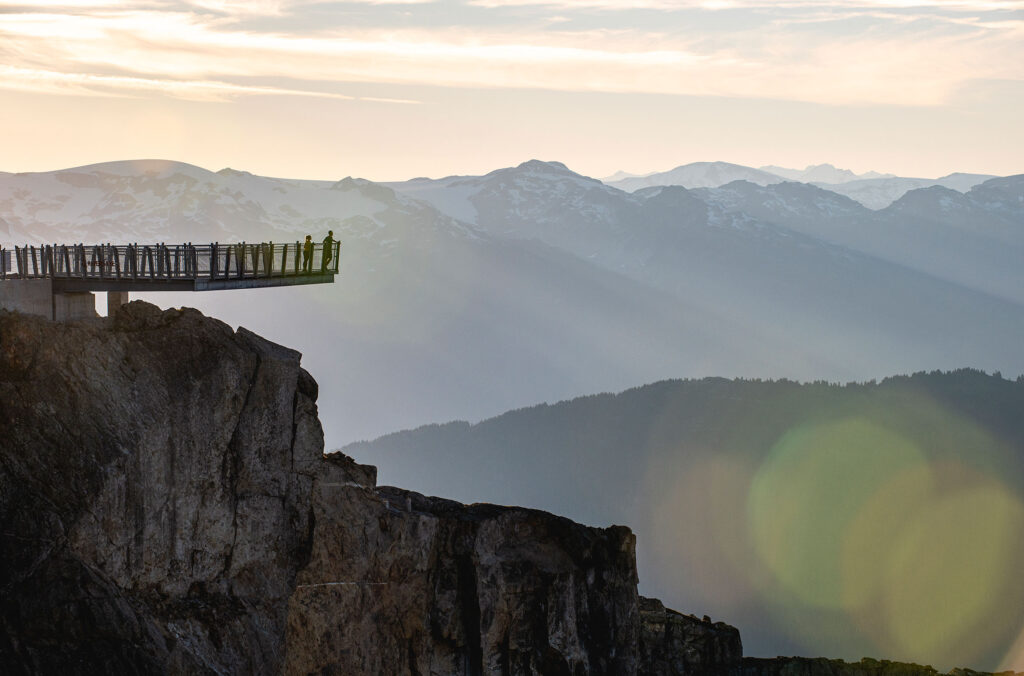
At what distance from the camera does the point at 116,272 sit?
48031mm

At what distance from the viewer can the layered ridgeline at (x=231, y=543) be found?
1432 inches

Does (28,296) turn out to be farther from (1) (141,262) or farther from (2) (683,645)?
(2) (683,645)

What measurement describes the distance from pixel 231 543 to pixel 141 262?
1206 cm

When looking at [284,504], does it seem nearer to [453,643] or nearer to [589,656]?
[453,643]

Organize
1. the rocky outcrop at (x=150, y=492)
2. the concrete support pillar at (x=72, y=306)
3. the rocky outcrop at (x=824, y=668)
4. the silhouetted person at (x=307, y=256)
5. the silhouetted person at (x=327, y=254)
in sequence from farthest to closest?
the rocky outcrop at (x=824, y=668) → the silhouetted person at (x=327, y=254) → the silhouetted person at (x=307, y=256) → the concrete support pillar at (x=72, y=306) → the rocky outcrop at (x=150, y=492)

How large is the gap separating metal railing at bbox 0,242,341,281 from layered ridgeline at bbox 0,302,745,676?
3.84 metres

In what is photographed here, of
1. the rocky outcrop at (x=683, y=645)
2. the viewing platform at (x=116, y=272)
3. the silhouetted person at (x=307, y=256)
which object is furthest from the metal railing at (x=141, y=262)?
the rocky outcrop at (x=683, y=645)

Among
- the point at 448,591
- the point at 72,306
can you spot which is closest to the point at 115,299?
the point at 72,306

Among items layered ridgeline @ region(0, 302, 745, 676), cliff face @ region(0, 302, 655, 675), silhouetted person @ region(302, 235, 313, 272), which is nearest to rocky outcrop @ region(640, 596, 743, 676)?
layered ridgeline @ region(0, 302, 745, 676)

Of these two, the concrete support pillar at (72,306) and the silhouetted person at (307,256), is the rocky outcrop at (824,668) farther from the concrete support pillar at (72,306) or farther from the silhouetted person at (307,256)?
the concrete support pillar at (72,306)

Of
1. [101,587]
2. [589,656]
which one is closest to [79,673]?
[101,587]

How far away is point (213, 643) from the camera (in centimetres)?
4066

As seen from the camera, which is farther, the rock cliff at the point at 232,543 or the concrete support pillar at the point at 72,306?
the concrete support pillar at the point at 72,306

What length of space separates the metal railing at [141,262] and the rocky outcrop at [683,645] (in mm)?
26246
